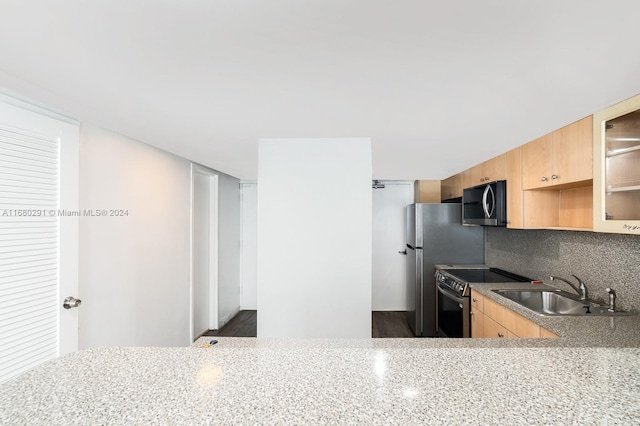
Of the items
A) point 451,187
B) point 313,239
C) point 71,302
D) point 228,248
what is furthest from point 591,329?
point 228,248

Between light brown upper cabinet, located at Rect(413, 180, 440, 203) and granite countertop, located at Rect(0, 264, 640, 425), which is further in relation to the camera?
light brown upper cabinet, located at Rect(413, 180, 440, 203)

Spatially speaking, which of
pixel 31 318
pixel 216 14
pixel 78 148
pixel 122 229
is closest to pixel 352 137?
pixel 216 14

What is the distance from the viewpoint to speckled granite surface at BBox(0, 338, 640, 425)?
0.55m

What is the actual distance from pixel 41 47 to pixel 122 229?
1.61 m

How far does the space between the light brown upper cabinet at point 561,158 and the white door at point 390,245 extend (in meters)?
2.36

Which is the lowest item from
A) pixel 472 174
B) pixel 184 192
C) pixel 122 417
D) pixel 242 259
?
pixel 242 259

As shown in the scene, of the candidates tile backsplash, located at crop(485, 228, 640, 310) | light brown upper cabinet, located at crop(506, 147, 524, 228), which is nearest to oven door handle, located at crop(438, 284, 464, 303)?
tile backsplash, located at crop(485, 228, 640, 310)

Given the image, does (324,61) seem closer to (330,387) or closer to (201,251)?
(330,387)

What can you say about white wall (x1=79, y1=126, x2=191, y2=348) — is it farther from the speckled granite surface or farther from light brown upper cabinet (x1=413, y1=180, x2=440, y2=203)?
light brown upper cabinet (x1=413, y1=180, x2=440, y2=203)

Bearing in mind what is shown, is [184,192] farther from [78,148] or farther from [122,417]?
[122,417]

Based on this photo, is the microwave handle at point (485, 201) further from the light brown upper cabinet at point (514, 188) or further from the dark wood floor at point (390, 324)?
the dark wood floor at point (390, 324)

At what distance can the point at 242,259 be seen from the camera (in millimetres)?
4910

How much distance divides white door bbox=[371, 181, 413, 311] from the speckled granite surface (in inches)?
159

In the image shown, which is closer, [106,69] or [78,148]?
[106,69]
